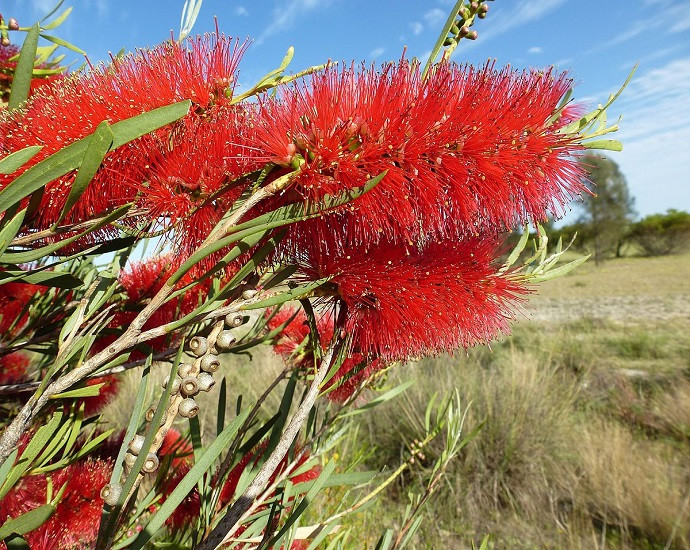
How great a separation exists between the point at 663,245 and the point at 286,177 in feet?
75.2

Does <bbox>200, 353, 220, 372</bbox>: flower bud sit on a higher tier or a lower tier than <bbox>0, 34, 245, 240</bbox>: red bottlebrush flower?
lower

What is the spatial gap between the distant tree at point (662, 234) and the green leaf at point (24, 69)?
22.8 meters

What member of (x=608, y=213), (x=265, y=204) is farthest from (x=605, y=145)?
(x=608, y=213)

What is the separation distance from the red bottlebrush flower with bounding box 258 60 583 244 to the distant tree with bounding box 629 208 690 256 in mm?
22539

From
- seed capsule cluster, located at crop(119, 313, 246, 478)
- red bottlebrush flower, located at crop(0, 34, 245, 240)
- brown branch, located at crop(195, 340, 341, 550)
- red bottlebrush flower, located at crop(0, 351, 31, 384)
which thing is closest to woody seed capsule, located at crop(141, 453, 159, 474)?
seed capsule cluster, located at crop(119, 313, 246, 478)

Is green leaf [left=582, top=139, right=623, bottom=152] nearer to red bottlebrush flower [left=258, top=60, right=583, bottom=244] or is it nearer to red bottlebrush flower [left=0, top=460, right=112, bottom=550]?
red bottlebrush flower [left=258, top=60, right=583, bottom=244]

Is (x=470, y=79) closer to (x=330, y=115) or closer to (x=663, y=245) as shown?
(x=330, y=115)

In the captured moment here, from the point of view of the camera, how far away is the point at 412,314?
19.7 inches

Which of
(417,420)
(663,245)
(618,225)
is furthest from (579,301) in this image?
(663,245)

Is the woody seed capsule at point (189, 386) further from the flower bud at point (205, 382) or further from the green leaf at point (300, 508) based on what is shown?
the green leaf at point (300, 508)

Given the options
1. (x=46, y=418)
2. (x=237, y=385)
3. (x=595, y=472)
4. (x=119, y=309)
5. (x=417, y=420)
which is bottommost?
(x=595, y=472)

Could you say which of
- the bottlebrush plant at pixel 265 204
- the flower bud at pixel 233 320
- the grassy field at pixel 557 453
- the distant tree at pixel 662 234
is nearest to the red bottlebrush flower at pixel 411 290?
the bottlebrush plant at pixel 265 204

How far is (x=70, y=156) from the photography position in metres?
0.28

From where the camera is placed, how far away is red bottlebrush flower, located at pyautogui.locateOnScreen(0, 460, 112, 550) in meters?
0.60
